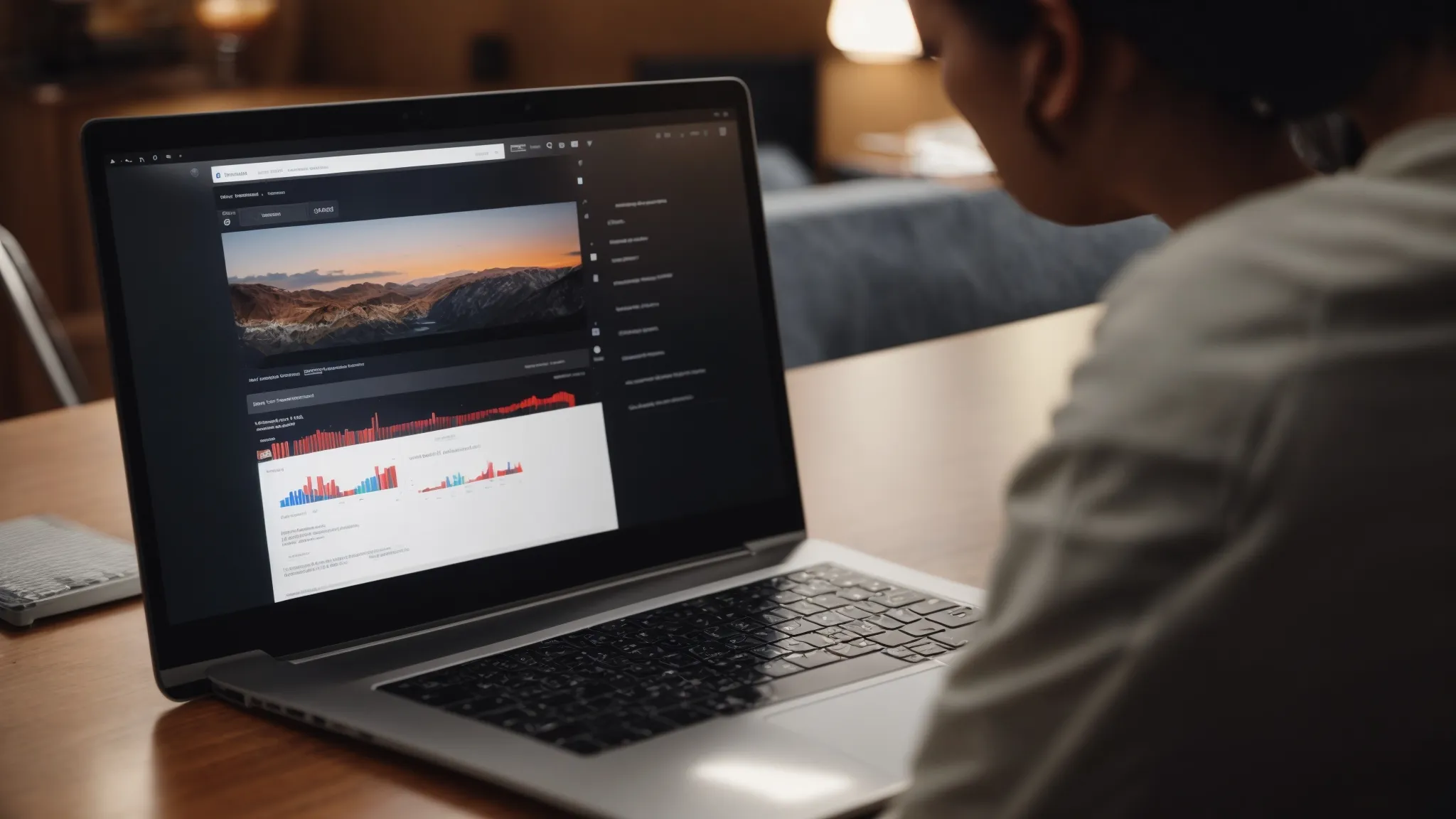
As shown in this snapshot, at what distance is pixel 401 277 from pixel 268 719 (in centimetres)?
26

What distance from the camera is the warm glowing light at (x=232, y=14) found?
534 cm

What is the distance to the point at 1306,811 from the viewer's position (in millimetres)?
410

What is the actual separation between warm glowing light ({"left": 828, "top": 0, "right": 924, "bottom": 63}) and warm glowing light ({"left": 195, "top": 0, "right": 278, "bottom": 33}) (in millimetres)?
2263

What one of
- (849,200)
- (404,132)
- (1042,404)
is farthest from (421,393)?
(849,200)

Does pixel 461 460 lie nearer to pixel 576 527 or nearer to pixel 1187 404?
pixel 576 527

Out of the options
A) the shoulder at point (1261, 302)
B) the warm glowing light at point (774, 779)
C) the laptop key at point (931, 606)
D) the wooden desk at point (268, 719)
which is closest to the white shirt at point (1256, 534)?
the shoulder at point (1261, 302)

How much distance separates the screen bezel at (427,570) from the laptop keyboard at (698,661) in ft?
0.23

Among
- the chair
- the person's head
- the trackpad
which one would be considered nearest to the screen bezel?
the trackpad

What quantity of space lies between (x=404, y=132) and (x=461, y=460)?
0.64ft

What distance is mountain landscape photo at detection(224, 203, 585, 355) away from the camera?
0.81 meters

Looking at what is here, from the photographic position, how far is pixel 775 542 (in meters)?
0.98

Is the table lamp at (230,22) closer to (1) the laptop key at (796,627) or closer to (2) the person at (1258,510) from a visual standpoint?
(1) the laptop key at (796,627)

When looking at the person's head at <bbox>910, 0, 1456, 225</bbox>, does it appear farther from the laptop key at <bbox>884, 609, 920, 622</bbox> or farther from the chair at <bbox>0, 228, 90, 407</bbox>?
the chair at <bbox>0, 228, 90, 407</bbox>

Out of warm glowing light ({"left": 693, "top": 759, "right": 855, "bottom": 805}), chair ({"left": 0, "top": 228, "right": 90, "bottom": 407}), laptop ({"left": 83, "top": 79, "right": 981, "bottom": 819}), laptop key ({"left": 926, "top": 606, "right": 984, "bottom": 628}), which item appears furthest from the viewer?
chair ({"left": 0, "top": 228, "right": 90, "bottom": 407})
